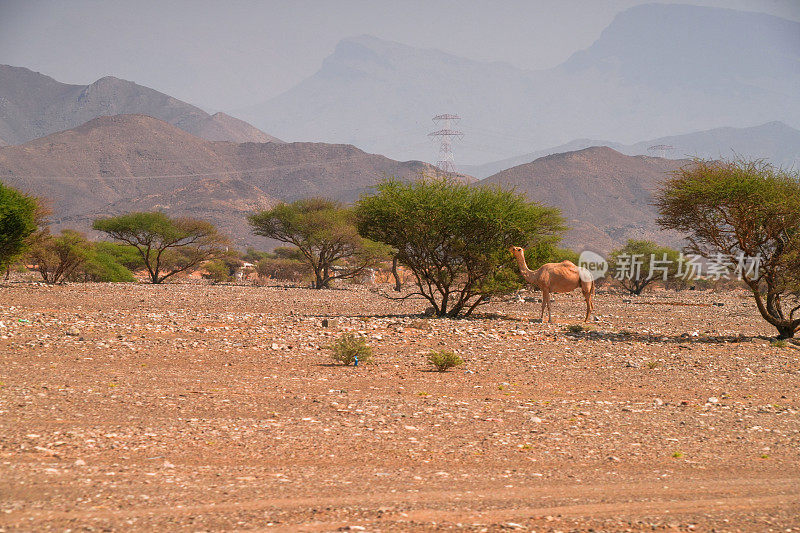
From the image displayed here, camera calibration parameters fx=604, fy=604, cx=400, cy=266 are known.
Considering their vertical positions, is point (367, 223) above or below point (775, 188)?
below

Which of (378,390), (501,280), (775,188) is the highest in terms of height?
(775,188)

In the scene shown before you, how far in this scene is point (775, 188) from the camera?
18.1 meters

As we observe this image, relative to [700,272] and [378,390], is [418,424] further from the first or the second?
[700,272]

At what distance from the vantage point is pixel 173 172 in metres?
171

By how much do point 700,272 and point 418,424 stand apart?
69982 mm

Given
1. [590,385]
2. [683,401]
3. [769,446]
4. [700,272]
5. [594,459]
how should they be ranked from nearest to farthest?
[594,459] → [769,446] → [683,401] → [590,385] → [700,272]

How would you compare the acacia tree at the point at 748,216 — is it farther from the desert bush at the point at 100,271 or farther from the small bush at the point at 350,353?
the desert bush at the point at 100,271

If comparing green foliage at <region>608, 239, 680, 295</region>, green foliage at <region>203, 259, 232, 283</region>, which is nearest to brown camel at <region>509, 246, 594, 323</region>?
green foliage at <region>608, 239, 680, 295</region>

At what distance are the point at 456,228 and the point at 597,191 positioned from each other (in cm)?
13194

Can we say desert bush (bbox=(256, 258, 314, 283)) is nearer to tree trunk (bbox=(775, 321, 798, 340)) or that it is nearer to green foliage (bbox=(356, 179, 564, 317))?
green foliage (bbox=(356, 179, 564, 317))

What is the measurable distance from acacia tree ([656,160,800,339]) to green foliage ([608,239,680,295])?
126 ft

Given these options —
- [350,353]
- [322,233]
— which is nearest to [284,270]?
[322,233]

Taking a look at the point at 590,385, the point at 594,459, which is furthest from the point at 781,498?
the point at 590,385

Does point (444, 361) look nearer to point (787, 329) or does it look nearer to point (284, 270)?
point (787, 329)
